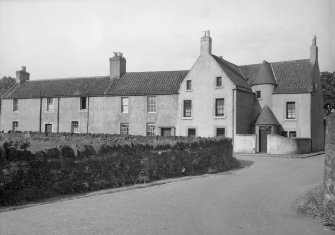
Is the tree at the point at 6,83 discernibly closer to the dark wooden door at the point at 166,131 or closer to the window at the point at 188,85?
the dark wooden door at the point at 166,131

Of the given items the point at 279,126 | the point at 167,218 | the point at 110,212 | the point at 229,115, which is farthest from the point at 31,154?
the point at 279,126

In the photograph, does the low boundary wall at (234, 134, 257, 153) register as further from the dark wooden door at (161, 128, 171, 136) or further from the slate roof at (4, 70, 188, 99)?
the slate roof at (4, 70, 188, 99)

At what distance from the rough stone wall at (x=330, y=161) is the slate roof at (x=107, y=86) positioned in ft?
92.6

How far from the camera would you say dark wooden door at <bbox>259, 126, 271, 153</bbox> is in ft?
111

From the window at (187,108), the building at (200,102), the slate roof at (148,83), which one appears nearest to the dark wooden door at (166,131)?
the building at (200,102)

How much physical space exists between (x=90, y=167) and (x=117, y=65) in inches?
1217

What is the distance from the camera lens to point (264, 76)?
36.6m

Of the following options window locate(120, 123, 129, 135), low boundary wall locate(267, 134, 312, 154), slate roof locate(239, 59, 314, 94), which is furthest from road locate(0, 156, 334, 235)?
window locate(120, 123, 129, 135)

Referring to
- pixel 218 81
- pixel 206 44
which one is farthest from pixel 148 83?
pixel 218 81

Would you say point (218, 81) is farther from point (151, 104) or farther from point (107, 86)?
point (107, 86)

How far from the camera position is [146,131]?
37531 millimetres

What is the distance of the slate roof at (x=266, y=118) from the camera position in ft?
112

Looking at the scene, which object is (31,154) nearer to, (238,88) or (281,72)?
(238,88)

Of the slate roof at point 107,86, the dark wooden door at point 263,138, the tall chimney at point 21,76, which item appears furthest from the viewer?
the tall chimney at point 21,76
